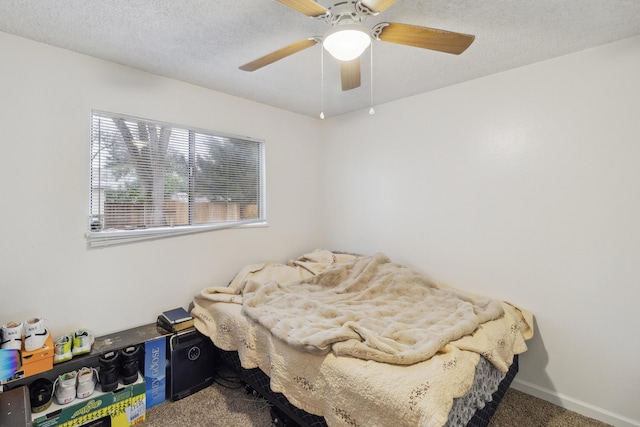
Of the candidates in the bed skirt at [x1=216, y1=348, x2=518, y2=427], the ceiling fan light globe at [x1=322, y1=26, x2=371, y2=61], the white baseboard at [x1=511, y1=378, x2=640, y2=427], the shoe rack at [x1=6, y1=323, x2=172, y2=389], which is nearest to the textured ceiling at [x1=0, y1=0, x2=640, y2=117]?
the ceiling fan light globe at [x1=322, y1=26, x2=371, y2=61]

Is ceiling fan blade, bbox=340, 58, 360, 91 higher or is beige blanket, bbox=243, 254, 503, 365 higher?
ceiling fan blade, bbox=340, 58, 360, 91

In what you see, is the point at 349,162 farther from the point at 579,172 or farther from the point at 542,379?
the point at 542,379

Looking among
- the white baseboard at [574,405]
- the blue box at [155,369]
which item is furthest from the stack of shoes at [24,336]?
the white baseboard at [574,405]

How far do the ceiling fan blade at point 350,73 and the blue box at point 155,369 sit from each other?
2135 mm

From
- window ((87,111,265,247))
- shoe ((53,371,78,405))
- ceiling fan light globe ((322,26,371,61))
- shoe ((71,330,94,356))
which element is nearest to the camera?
ceiling fan light globe ((322,26,371,61))

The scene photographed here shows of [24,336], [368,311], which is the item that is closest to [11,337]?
[24,336]

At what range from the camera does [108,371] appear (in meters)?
1.83

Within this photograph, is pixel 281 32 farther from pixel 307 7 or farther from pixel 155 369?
pixel 155 369

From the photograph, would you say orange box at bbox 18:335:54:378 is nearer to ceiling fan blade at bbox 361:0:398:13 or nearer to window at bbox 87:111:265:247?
window at bbox 87:111:265:247

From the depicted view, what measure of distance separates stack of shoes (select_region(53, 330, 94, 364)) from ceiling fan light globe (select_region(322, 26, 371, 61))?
2.25 metres

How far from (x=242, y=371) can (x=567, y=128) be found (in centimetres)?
284

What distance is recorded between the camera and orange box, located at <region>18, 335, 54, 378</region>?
1.60 m

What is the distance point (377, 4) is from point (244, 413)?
246 centimetres

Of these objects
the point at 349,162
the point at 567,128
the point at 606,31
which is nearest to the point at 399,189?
the point at 349,162
